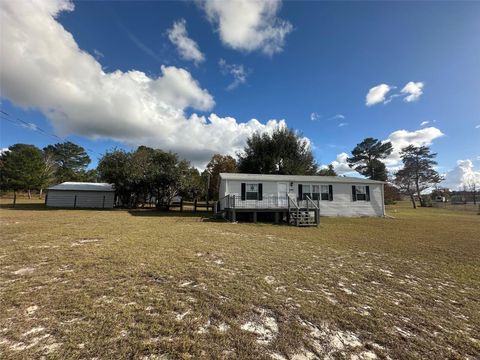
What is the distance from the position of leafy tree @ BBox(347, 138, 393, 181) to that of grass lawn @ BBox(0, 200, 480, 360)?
44905mm

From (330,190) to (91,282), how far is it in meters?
18.2

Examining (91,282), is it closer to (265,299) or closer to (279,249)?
(265,299)

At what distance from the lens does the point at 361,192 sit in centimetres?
2012

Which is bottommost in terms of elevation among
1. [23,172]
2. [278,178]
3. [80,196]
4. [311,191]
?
[80,196]

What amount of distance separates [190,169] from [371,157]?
38.5 m

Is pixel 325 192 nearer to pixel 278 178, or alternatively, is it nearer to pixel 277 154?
pixel 278 178

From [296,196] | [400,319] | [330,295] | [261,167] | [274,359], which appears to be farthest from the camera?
[261,167]

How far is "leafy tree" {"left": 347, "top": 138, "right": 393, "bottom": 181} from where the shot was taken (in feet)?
154

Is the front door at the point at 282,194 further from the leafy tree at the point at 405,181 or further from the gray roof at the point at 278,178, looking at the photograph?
the leafy tree at the point at 405,181

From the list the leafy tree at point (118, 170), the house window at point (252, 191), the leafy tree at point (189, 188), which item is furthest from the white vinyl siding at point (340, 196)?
the leafy tree at point (118, 170)

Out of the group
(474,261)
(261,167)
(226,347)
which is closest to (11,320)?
(226,347)

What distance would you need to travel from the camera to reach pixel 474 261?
22.8 ft

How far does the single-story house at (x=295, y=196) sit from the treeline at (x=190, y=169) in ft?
27.5

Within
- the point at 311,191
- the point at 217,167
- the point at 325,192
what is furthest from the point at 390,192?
the point at 311,191
